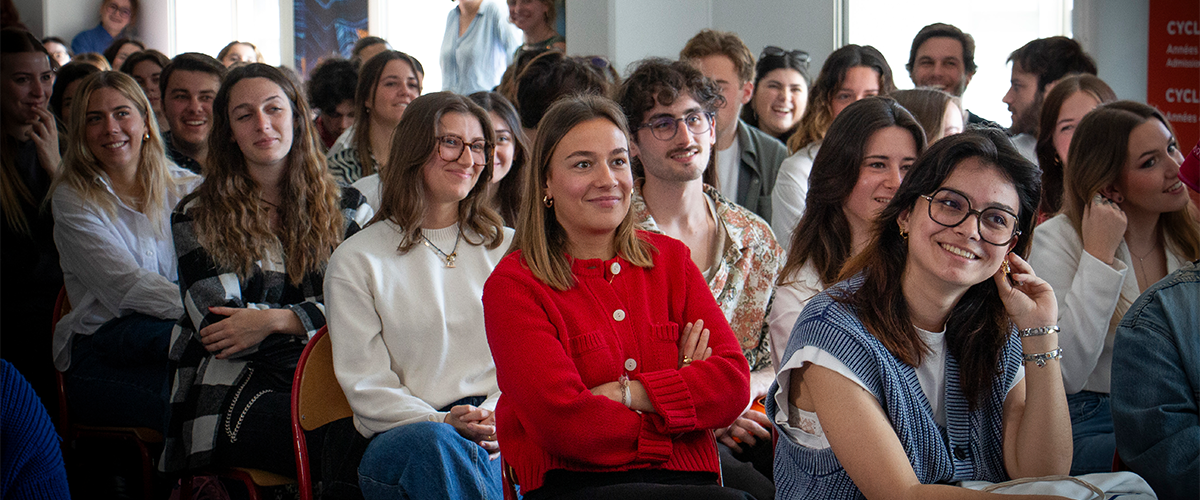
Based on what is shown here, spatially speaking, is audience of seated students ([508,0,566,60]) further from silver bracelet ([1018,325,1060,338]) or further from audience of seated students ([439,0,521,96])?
silver bracelet ([1018,325,1060,338])

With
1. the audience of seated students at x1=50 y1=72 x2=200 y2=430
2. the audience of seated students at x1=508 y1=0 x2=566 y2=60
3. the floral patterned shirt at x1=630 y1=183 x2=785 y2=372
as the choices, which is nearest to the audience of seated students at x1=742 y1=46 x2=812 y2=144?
the audience of seated students at x1=508 y1=0 x2=566 y2=60

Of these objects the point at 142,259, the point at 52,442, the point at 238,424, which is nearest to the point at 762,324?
the point at 238,424

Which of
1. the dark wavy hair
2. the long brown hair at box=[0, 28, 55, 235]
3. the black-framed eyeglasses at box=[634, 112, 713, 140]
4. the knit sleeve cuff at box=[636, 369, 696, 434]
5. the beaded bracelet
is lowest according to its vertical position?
the knit sleeve cuff at box=[636, 369, 696, 434]

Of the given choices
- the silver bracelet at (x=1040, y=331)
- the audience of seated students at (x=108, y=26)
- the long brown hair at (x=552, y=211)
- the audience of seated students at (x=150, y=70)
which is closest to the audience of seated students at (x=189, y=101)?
the audience of seated students at (x=150, y=70)

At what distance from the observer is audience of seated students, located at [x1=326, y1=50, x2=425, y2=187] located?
3539 mm

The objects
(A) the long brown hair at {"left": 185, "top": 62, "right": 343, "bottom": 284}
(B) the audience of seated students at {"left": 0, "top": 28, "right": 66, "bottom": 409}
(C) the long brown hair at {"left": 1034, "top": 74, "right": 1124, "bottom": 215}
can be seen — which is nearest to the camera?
(A) the long brown hair at {"left": 185, "top": 62, "right": 343, "bottom": 284}

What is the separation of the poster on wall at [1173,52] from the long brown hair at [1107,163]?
11.0 ft

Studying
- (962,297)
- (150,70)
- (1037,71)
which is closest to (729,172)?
(1037,71)

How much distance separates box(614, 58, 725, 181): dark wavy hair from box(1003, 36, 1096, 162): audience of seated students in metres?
2.13

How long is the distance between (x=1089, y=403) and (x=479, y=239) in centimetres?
156

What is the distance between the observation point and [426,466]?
1829 mm

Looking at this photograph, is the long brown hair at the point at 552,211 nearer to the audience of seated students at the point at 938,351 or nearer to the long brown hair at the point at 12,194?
the audience of seated students at the point at 938,351

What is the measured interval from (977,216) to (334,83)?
3.28 m

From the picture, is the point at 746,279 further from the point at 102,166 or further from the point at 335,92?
the point at 335,92
